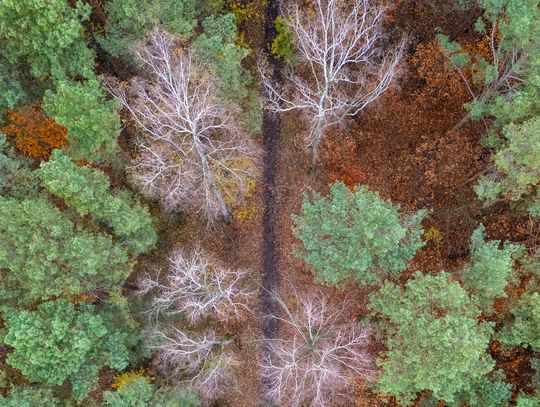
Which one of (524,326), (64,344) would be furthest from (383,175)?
(64,344)

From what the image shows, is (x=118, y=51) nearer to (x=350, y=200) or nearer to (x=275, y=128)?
(x=275, y=128)

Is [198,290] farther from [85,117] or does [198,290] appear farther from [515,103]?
[515,103]

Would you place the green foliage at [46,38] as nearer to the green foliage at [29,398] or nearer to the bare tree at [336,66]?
the bare tree at [336,66]

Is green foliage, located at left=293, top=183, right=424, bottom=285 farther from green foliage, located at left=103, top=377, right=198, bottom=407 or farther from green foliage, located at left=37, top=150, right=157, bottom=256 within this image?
green foliage, located at left=103, top=377, right=198, bottom=407

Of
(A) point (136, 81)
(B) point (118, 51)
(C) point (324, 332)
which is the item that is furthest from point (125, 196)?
(C) point (324, 332)

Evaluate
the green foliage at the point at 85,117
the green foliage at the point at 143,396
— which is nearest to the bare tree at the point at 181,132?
the green foliage at the point at 85,117
